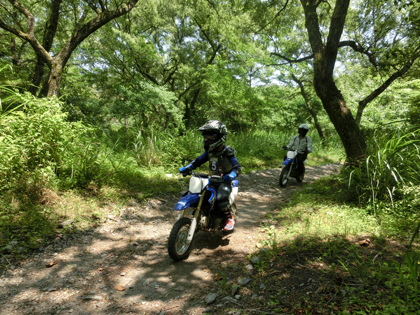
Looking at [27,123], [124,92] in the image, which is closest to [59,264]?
[27,123]

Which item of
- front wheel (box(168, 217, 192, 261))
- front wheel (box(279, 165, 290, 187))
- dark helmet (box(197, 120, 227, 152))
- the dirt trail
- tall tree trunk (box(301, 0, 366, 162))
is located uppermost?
tall tree trunk (box(301, 0, 366, 162))

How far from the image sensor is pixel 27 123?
13.1ft

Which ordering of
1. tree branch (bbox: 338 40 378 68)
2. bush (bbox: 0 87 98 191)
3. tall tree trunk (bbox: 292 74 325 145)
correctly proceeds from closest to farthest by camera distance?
bush (bbox: 0 87 98 191) → tree branch (bbox: 338 40 378 68) → tall tree trunk (bbox: 292 74 325 145)

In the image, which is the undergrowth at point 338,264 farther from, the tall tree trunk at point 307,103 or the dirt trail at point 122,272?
the tall tree trunk at point 307,103

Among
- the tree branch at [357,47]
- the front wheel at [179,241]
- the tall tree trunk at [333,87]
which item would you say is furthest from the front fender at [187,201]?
the tree branch at [357,47]

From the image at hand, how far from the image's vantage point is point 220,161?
13.7ft

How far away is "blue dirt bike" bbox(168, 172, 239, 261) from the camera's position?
310 cm

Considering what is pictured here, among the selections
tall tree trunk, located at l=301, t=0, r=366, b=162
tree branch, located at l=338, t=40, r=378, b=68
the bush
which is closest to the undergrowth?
tall tree trunk, located at l=301, t=0, r=366, b=162

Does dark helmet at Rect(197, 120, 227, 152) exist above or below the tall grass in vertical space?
above

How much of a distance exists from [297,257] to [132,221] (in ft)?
10.1

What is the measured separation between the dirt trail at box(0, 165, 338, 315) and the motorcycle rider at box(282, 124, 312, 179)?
3592mm

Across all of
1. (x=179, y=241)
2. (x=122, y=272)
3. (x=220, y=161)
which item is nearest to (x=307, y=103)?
(x=220, y=161)

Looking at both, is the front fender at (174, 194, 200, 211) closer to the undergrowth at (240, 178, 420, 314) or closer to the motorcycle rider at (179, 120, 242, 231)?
the motorcycle rider at (179, 120, 242, 231)

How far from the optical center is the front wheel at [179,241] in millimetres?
3037
